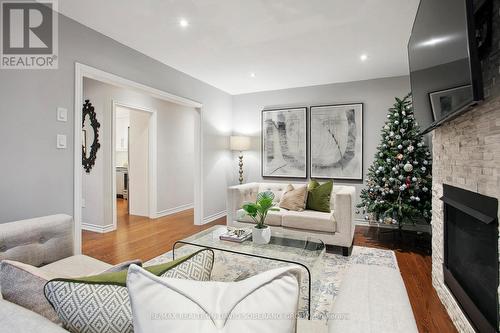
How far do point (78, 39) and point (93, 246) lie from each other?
2.40 m

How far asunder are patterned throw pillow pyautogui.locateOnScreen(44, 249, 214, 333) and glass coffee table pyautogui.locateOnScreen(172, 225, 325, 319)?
4.34ft

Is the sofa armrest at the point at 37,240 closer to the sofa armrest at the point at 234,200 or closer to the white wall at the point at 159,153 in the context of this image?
the sofa armrest at the point at 234,200

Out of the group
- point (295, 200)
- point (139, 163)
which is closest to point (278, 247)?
point (295, 200)

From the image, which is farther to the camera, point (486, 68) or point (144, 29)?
point (144, 29)

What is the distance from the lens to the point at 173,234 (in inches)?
156

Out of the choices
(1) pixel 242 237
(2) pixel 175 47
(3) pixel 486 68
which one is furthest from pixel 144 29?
(3) pixel 486 68

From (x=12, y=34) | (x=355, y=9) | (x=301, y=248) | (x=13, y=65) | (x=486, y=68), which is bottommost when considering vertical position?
(x=301, y=248)

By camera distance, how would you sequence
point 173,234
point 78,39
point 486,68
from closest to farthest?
point 486,68
point 78,39
point 173,234

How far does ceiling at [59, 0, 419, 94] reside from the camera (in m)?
2.35

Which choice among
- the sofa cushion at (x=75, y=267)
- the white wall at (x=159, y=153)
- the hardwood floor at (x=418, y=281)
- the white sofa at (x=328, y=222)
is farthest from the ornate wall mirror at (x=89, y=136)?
the hardwood floor at (x=418, y=281)

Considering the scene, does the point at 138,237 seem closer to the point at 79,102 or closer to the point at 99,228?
the point at 99,228

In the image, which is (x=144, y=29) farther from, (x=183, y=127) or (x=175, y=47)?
(x=183, y=127)

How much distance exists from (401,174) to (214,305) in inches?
146

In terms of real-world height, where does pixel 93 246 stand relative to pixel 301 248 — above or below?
below
